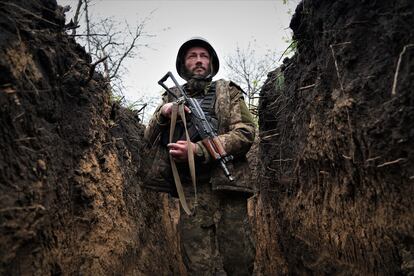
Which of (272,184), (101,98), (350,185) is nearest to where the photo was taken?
(350,185)

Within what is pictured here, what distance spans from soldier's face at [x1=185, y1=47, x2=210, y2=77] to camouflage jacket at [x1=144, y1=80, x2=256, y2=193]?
0.29m

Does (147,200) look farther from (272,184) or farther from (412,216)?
(412,216)

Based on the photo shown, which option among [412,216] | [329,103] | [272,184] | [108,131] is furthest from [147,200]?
[412,216]

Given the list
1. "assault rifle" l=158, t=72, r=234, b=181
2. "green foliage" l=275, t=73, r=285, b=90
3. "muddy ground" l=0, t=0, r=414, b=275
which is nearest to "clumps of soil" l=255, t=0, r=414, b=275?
"muddy ground" l=0, t=0, r=414, b=275

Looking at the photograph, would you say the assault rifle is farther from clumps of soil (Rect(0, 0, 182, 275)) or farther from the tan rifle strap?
clumps of soil (Rect(0, 0, 182, 275))

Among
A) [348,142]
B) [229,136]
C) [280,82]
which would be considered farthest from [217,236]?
[280,82]

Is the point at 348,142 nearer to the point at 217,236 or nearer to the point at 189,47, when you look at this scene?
→ the point at 217,236

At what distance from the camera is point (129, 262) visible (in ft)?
11.8

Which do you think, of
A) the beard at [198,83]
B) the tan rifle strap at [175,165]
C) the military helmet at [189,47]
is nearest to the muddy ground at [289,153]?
the tan rifle strap at [175,165]

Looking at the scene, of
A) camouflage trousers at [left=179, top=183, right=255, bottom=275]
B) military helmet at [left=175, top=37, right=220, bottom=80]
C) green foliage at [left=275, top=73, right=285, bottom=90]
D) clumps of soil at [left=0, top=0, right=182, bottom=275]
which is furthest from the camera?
green foliage at [left=275, top=73, right=285, bottom=90]

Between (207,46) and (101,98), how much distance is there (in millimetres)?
1444

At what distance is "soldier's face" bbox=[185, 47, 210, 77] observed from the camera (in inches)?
160

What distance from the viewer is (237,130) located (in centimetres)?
354

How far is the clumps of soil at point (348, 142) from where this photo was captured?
2035 mm
